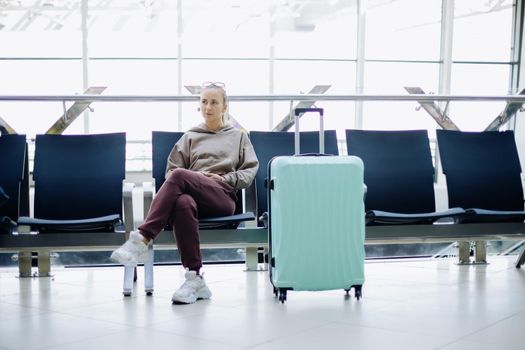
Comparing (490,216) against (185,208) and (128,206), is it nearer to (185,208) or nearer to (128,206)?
(185,208)

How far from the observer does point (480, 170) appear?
4082 mm

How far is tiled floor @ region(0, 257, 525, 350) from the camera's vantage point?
7.40ft

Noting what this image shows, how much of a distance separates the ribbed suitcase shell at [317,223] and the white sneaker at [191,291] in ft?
1.14

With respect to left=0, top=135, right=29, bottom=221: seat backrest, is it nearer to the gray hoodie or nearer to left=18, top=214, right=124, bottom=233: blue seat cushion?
left=18, top=214, right=124, bottom=233: blue seat cushion

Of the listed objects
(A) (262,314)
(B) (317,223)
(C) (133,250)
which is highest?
(B) (317,223)

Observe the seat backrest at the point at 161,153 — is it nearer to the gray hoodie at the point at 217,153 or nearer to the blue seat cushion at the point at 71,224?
the gray hoodie at the point at 217,153

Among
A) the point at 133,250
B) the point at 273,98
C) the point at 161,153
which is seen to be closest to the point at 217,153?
the point at 161,153

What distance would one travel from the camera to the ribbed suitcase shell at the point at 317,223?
302 cm

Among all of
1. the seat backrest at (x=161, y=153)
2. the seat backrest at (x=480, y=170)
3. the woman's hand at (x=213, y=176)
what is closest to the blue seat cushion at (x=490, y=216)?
the seat backrest at (x=480, y=170)

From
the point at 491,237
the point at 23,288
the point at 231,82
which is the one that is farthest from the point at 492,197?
the point at 231,82

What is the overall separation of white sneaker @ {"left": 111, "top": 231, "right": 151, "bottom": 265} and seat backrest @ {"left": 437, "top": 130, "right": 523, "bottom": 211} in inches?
76.4

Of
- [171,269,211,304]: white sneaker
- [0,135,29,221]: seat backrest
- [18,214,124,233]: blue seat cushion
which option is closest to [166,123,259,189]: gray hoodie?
[18,214,124,233]: blue seat cushion

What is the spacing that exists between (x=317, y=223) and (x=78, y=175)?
148 centimetres

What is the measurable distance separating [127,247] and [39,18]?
9.41 metres
